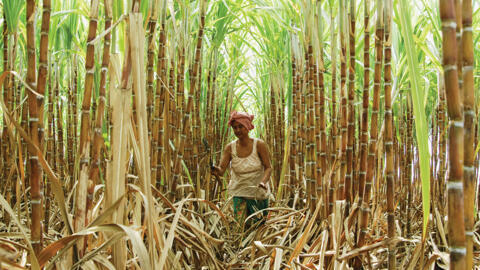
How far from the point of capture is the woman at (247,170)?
232 centimetres

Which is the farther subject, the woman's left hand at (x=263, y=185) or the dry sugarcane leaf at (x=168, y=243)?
the woman's left hand at (x=263, y=185)

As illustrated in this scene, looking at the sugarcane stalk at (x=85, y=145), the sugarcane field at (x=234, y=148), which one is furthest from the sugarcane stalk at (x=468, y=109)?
the sugarcane stalk at (x=85, y=145)

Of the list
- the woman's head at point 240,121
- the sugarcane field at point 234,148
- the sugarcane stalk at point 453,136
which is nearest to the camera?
the sugarcane stalk at point 453,136

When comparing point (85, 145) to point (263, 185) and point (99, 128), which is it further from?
point (263, 185)

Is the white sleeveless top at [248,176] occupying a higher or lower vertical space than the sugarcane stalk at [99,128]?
lower

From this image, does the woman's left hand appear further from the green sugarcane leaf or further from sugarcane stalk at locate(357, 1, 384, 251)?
the green sugarcane leaf

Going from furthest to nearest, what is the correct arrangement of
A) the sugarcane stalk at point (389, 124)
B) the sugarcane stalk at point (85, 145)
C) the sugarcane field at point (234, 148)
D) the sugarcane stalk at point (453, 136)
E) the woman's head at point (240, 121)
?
the woman's head at point (240, 121) < the sugarcane stalk at point (389, 124) < the sugarcane stalk at point (85, 145) < the sugarcane field at point (234, 148) < the sugarcane stalk at point (453, 136)

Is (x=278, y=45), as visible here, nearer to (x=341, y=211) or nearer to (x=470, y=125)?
(x=341, y=211)

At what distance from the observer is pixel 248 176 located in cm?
236

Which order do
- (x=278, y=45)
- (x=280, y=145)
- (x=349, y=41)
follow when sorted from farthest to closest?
1. (x=280, y=145)
2. (x=278, y=45)
3. (x=349, y=41)

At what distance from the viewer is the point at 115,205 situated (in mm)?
689

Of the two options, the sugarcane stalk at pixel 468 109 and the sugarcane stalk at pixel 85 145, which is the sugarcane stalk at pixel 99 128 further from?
the sugarcane stalk at pixel 468 109

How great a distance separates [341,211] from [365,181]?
0.13 metres

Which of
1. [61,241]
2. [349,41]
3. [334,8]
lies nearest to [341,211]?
[349,41]
